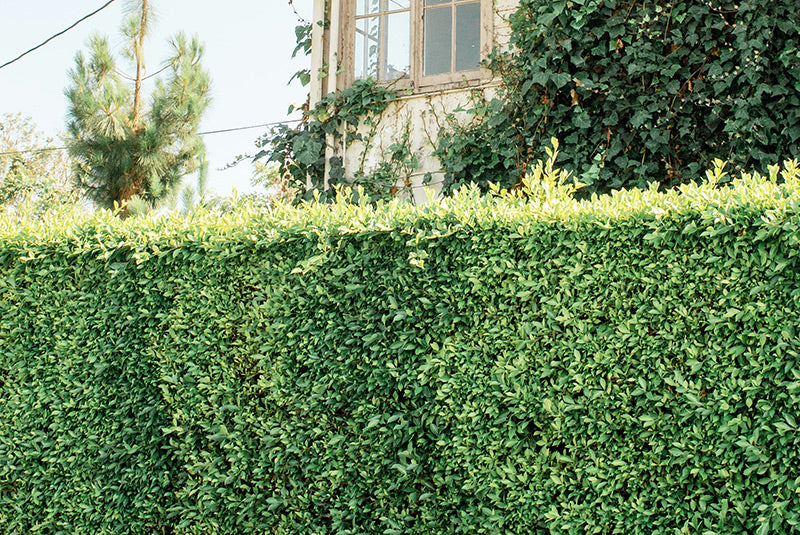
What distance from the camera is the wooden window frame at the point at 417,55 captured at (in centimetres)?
695

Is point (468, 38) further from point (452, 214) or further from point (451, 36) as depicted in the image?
point (452, 214)

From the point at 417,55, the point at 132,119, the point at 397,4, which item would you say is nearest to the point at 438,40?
the point at 417,55

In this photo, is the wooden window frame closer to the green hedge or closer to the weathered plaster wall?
the weathered plaster wall

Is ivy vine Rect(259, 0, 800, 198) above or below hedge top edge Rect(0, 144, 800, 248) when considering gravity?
above

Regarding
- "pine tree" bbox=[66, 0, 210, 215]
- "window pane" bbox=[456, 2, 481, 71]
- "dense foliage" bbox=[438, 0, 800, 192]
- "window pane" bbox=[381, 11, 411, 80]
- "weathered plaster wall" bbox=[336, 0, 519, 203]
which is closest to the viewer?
"dense foliage" bbox=[438, 0, 800, 192]

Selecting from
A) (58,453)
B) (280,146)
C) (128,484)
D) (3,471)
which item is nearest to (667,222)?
(128,484)

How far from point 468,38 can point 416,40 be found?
0.52 metres

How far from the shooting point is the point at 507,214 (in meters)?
3.76

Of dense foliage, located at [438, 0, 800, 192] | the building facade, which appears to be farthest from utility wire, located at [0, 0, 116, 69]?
dense foliage, located at [438, 0, 800, 192]

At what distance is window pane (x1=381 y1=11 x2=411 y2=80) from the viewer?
7.33 metres

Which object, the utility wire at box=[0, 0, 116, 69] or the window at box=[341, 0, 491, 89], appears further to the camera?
the utility wire at box=[0, 0, 116, 69]

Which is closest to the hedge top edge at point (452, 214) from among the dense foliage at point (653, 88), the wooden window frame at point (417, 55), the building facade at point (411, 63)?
the dense foliage at point (653, 88)

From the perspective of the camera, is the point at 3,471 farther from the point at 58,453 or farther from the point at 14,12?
the point at 14,12

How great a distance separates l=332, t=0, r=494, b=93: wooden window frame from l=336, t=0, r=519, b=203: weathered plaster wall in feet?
0.22
